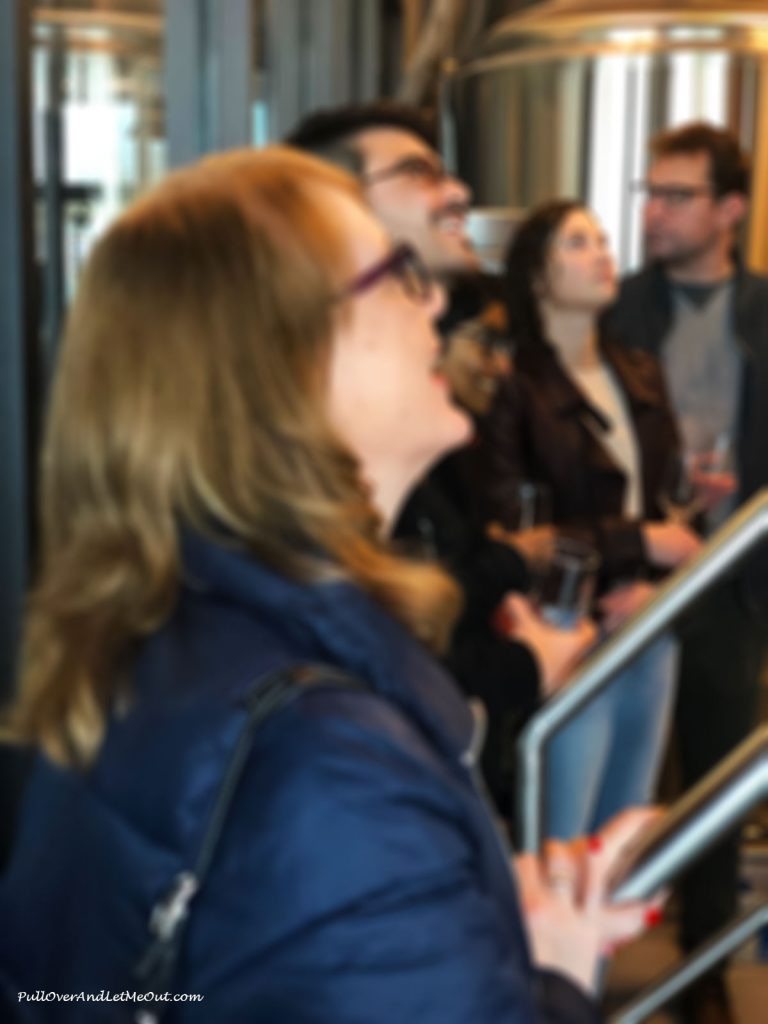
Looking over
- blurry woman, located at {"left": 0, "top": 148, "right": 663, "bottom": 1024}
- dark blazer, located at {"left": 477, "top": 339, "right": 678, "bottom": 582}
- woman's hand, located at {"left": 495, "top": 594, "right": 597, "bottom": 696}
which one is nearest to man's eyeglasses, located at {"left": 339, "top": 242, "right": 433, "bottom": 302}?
blurry woman, located at {"left": 0, "top": 148, "right": 663, "bottom": 1024}

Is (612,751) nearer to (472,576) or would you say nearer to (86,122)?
(472,576)

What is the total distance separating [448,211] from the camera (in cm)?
228

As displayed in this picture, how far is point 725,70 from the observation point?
14.4 ft

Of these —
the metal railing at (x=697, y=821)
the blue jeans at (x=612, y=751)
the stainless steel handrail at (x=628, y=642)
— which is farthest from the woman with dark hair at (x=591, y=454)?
the metal railing at (x=697, y=821)

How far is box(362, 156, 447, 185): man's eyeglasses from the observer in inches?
88.0

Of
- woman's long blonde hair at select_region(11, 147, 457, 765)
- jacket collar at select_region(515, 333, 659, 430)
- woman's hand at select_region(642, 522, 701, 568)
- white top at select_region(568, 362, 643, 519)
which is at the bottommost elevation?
woman's hand at select_region(642, 522, 701, 568)

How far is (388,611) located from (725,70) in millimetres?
3743

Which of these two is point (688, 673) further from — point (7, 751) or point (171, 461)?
point (171, 461)

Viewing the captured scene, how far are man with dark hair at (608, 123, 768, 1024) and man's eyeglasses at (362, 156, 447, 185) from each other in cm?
102

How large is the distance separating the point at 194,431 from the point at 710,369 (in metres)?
2.51

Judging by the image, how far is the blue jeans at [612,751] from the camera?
2676 millimetres

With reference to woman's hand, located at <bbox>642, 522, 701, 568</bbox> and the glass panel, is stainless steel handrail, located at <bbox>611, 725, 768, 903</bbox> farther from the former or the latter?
woman's hand, located at <bbox>642, 522, 701, 568</bbox>

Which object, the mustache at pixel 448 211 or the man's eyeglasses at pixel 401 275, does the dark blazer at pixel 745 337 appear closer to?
the mustache at pixel 448 211

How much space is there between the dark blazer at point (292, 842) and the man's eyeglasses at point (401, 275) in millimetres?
255
